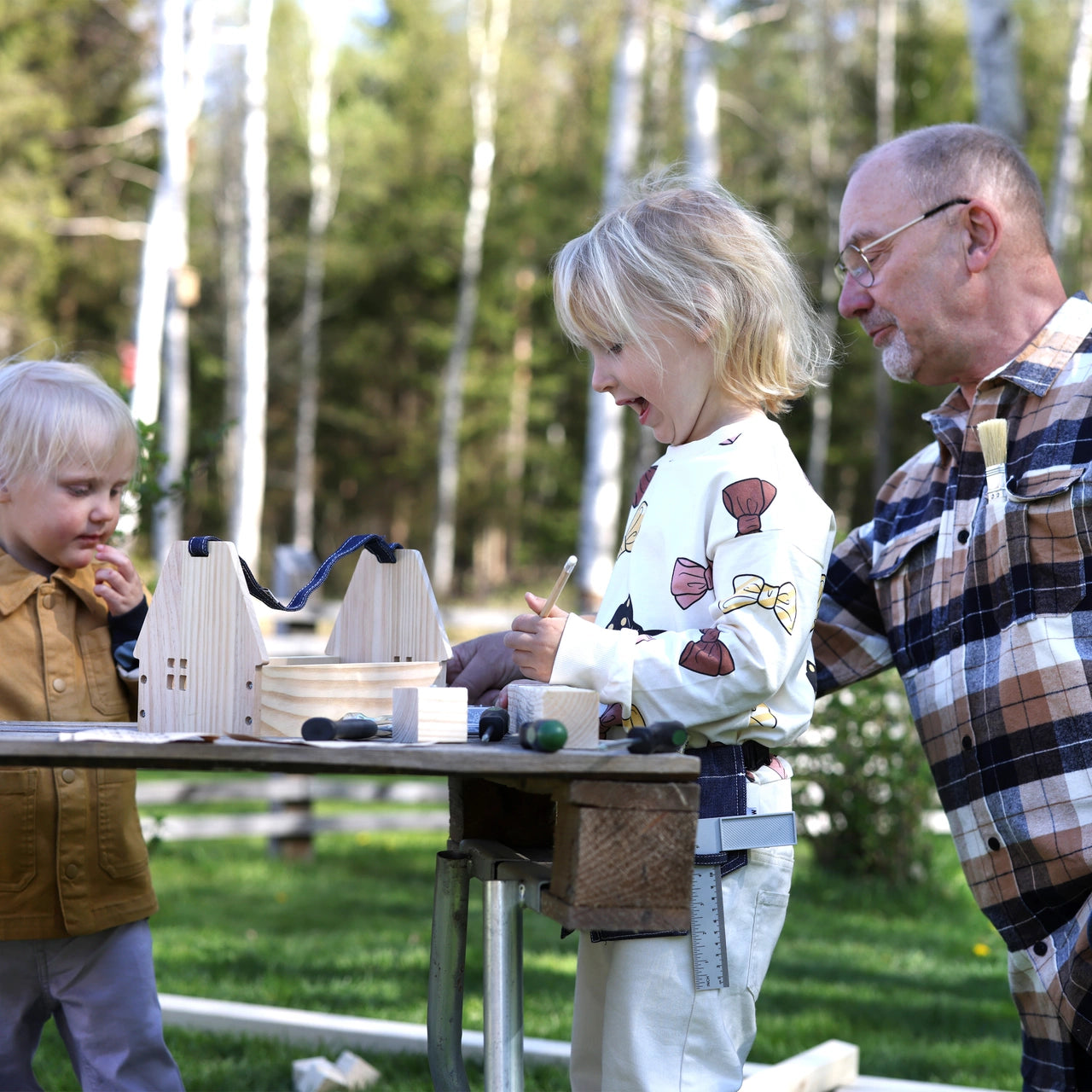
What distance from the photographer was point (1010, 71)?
739 centimetres

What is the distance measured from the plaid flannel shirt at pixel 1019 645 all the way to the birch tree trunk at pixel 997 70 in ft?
16.6

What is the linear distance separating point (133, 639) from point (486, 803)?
0.87 metres

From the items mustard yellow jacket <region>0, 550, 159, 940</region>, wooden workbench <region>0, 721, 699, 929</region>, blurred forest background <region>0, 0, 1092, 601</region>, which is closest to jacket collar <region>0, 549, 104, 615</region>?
mustard yellow jacket <region>0, 550, 159, 940</region>

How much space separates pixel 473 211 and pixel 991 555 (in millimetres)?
23199

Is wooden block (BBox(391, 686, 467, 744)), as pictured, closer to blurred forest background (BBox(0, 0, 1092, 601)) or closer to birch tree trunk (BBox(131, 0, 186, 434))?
birch tree trunk (BBox(131, 0, 186, 434))

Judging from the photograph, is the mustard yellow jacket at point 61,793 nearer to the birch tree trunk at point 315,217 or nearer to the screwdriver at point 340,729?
the screwdriver at point 340,729

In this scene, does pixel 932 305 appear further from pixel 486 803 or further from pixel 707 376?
pixel 486 803

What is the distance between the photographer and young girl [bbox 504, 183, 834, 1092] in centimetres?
188

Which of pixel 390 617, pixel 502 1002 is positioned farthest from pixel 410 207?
pixel 502 1002

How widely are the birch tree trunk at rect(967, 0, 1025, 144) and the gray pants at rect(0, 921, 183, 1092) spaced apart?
21.4ft

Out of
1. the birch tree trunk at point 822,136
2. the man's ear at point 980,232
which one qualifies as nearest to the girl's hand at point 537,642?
the man's ear at point 980,232

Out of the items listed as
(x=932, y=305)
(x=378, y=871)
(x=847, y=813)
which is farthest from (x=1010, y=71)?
(x=378, y=871)

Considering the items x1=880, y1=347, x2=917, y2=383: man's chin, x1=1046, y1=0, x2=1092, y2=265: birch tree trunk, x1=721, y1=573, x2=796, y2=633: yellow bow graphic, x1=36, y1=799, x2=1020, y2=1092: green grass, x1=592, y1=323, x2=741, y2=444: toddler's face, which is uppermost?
x1=1046, y1=0, x2=1092, y2=265: birch tree trunk

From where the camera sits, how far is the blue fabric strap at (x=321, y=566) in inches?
77.0
